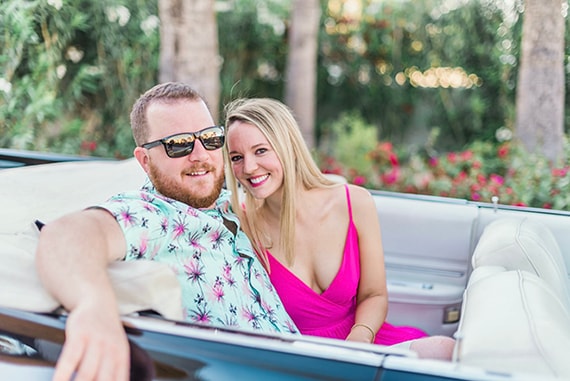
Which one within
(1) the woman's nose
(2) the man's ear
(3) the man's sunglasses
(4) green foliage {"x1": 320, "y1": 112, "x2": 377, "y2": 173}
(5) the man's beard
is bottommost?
(4) green foliage {"x1": 320, "y1": 112, "x2": 377, "y2": 173}

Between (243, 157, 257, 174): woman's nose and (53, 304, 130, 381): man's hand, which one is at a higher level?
(243, 157, 257, 174): woman's nose

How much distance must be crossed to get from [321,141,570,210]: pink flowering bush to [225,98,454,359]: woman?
6.46ft

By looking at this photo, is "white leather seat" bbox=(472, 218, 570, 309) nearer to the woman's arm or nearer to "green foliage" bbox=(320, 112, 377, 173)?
the woman's arm

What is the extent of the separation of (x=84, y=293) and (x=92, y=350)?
0.14 metres

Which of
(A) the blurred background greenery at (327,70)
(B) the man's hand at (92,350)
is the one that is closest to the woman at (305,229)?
(B) the man's hand at (92,350)

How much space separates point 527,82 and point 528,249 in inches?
121

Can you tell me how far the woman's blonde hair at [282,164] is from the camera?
255 centimetres

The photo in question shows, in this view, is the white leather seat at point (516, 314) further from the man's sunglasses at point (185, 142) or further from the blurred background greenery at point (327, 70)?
the blurred background greenery at point (327, 70)

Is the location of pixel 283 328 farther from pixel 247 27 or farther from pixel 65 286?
pixel 247 27

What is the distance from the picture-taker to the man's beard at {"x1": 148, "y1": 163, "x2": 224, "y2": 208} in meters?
2.33

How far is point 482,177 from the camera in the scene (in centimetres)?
471

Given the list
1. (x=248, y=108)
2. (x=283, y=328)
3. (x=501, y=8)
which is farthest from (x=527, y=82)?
(x=283, y=328)

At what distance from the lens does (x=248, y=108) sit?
2580 mm

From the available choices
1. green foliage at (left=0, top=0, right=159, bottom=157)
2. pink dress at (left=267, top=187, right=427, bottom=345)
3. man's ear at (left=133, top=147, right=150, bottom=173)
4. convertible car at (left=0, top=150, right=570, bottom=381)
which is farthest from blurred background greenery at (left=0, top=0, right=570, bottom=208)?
man's ear at (left=133, top=147, right=150, bottom=173)
